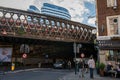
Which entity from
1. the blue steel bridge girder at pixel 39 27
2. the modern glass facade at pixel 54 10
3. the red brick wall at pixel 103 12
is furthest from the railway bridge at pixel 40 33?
the modern glass facade at pixel 54 10

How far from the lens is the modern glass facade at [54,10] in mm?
129875

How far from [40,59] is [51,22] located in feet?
34.4

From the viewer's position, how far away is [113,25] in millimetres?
21938

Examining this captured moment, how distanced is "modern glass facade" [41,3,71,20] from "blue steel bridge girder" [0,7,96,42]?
225 feet

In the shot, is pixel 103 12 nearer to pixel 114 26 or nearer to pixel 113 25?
pixel 113 25

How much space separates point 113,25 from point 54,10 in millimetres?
116152

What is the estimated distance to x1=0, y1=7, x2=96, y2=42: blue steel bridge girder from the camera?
43594 millimetres

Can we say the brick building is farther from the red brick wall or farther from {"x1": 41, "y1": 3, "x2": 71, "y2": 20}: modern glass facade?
{"x1": 41, "y1": 3, "x2": 71, "y2": 20}: modern glass facade

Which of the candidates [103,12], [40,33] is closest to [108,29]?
[103,12]

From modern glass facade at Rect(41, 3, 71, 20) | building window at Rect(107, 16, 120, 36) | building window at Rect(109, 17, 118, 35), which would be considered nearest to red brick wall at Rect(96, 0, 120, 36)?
building window at Rect(107, 16, 120, 36)

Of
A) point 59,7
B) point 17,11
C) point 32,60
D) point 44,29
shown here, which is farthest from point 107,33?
point 59,7

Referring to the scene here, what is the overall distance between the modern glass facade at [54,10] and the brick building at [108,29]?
103562 millimetres

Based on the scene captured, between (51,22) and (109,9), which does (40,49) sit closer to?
(51,22)

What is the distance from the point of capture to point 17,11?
1758 inches
